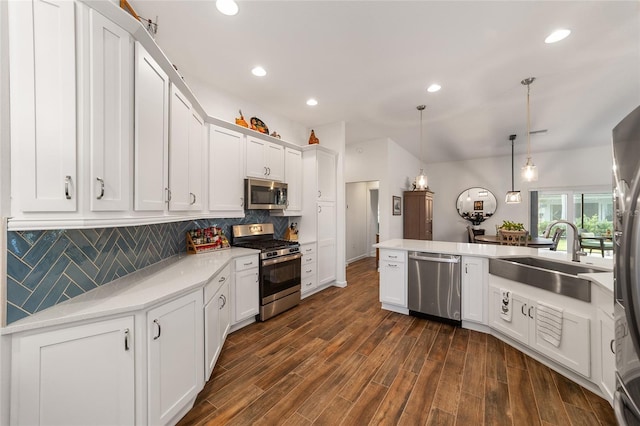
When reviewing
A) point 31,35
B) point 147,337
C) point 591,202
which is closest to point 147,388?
point 147,337

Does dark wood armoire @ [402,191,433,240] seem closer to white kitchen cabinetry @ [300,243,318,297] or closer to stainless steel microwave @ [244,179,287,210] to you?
white kitchen cabinetry @ [300,243,318,297]

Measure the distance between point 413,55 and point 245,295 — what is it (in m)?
3.14

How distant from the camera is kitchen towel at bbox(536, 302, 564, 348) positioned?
1999 mm

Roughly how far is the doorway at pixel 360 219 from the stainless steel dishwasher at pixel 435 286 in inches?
131

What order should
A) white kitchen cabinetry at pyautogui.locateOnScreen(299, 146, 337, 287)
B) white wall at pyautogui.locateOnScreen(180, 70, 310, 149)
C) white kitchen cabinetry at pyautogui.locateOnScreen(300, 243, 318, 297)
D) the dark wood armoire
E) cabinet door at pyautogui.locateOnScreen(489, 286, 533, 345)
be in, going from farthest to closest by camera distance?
the dark wood armoire → white kitchen cabinetry at pyautogui.locateOnScreen(299, 146, 337, 287) → white kitchen cabinetry at pyautogui.locateOnScreen(300, 243, 318, 297) → white wall at pyautogui.locateOnScreen(180, 70, 310, 149) → cabinet door at pyautogui.locateOnScreen(489, 286, 533, 345)

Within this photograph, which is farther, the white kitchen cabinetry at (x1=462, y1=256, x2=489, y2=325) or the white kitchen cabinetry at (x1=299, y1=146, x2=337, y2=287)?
the white kitchen cabinetry at (x1=299, y1=146, x2=337, y2=287)

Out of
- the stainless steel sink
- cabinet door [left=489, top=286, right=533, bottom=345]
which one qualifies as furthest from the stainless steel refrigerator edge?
cabinet door [left=489, top=286, right=533, bottom=345]

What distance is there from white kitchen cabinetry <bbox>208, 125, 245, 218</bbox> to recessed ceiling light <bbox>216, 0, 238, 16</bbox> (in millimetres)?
1201

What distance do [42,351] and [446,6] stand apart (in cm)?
323

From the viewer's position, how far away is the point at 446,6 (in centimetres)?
182

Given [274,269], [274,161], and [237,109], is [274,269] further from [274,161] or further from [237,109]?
[237,109]

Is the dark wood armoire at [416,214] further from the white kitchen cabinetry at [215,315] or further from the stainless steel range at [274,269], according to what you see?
the white kitchen cabinetry at [215,315]

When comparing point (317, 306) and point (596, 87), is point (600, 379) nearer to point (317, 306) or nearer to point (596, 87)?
point (317, 306)

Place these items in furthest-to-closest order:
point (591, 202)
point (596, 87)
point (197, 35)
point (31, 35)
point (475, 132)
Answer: point (591, 202)
point (475, 132)
point (596, 87)
point (197, 35)
point (31, 35)
